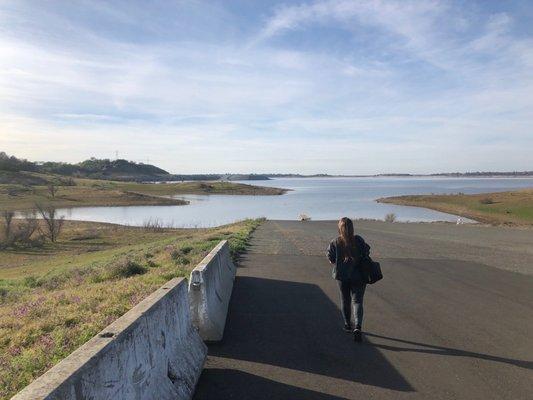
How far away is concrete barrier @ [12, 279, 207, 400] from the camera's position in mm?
3064

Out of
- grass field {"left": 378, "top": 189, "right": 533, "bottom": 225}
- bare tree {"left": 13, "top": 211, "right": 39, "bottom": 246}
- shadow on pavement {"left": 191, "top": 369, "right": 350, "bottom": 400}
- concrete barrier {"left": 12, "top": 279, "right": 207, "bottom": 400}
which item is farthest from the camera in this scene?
grass field {"left": 378, "top": 189, "right": 533, "bottom": 225}

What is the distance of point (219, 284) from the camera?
8430 millimetres

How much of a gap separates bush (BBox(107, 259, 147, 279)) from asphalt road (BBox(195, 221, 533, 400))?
2492 millimetres

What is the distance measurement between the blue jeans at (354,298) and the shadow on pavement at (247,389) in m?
1.91

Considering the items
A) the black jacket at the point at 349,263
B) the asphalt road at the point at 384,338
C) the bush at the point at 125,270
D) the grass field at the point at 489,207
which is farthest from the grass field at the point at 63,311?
the grass field at the point at 489,207

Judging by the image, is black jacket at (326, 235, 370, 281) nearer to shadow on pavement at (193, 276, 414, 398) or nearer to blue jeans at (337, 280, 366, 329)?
blue jeans at (337, 280, 366, 329)

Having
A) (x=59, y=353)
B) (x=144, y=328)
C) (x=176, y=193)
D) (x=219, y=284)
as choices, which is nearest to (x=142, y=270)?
(x=219, y=284)

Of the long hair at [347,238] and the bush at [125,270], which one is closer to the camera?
the long hair at [347,238]

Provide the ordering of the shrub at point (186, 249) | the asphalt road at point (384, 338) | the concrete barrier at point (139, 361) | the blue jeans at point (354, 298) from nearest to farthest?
the concrete barrier at point (139, 361) → the asphalt road at point (384, 338) → the blue jeans at point (354, 298) → the shrub at point (186, 249)

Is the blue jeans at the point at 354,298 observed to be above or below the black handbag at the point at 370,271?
below

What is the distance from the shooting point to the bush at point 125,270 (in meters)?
12.5

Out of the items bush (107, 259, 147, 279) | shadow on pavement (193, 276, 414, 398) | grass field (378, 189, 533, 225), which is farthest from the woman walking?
grass field (378, 189, 533, 225)

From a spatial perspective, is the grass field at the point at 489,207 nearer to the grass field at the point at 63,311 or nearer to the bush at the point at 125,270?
the bush at the point at 125,270

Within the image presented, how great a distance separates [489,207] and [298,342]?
5956cm
